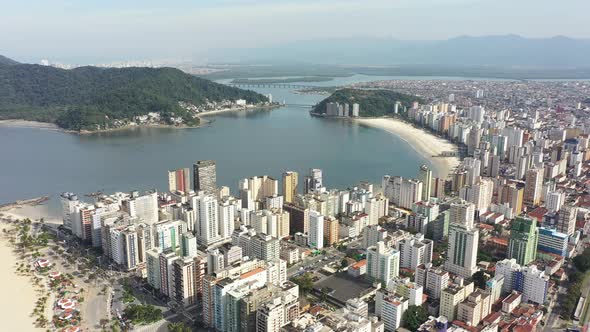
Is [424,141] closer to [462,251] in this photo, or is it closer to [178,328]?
[462,251]

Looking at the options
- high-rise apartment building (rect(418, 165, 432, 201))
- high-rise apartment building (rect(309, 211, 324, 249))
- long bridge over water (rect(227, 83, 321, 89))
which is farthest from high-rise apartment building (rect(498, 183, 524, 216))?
long bridge over water (rect(227, 83, 321, 89))

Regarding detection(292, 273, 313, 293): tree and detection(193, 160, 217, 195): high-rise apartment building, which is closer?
detection(292, 273, 313, 293): tree

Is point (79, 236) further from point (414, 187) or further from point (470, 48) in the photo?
point (470, 48)

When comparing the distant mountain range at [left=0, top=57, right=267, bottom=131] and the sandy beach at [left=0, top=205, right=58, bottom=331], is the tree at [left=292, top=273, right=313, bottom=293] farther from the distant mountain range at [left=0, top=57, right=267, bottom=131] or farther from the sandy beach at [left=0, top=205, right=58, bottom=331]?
the distant mountain range at [left=0, top=57, right=267, bottom=131]

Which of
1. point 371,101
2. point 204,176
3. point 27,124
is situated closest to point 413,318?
point 204,176

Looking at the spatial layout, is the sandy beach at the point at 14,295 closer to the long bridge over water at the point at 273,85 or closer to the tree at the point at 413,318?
the tree at the point at 413,318

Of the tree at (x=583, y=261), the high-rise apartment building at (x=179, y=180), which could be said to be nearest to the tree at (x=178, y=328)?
the high-rise apartment building at (x=179, y=180)
